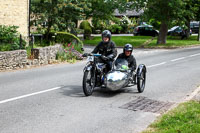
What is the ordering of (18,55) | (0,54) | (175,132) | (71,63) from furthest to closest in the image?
1. (71,63)
2. (18,55)
3. (0,54)
4. (175,132)

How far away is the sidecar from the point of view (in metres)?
9.36

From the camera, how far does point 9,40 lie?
1900 centimetres

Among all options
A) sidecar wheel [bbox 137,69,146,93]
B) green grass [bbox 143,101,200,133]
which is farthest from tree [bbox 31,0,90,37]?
green grass [bbox 143,101,200,133]

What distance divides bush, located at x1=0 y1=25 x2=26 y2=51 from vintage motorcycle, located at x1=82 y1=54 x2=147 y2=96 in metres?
8.94

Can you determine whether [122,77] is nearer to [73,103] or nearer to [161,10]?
[73,103]

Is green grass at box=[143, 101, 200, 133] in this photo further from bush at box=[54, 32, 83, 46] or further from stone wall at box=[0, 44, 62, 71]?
bush at box=[54, 32, 83, 46]

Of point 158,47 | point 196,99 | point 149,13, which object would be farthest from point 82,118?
point 149,13

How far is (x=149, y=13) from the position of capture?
109 ft

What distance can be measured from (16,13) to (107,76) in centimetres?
1485

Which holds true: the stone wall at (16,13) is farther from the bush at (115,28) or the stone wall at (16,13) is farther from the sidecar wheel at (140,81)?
the bush at (115,28)

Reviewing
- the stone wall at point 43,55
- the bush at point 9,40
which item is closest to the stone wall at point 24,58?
the stone wall at point 43,55

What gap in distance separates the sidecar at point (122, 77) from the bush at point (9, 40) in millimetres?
8974

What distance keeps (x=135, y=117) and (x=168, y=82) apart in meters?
5.05

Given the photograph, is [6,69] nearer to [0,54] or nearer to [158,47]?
[0,54]
